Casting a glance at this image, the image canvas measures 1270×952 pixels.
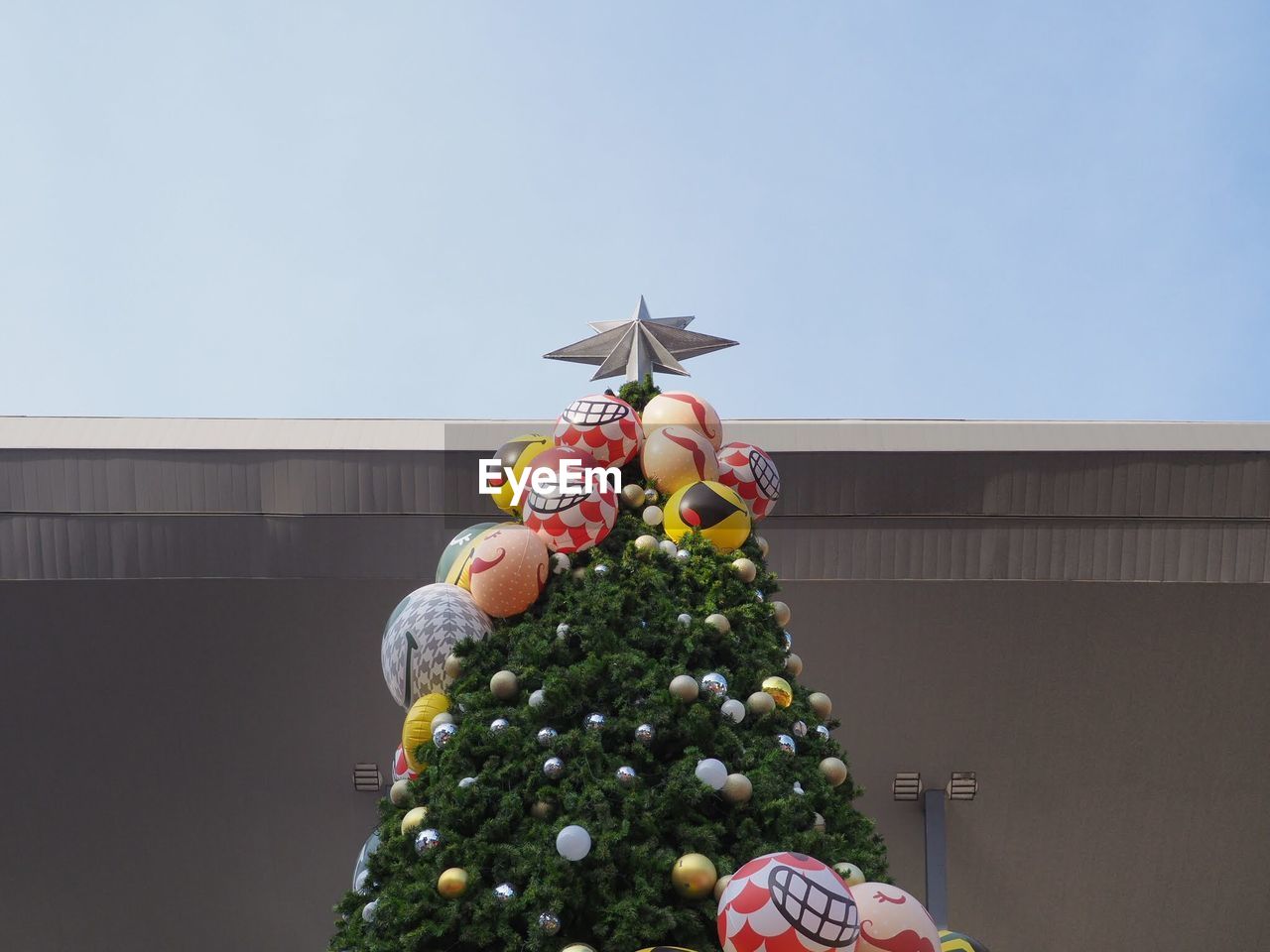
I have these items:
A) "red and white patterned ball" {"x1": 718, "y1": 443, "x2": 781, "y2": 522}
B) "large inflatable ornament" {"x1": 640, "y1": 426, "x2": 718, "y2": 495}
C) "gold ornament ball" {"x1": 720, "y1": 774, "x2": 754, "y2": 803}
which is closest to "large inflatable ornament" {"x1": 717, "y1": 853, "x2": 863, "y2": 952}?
"gold ornament ball" {"x1": 720, "y1": 774, "x2": 754, "y2": 803}

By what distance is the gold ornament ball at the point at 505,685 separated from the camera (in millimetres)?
2111

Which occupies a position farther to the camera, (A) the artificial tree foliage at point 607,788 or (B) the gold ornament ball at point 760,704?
(B) the gold ornament ball at point 760,704

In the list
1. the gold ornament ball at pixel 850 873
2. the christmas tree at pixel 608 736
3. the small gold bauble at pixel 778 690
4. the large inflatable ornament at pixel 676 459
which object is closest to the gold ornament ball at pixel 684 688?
the christmas tree at pixel 608 736

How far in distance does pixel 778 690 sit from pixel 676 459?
2.64 feet

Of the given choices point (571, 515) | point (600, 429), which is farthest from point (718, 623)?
point (600, 429)

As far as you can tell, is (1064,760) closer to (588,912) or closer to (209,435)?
(588,912)

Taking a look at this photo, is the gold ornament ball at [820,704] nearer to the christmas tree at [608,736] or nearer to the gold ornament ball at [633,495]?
the christmas tree at [608,736]

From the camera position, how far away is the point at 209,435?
4957 millimetres

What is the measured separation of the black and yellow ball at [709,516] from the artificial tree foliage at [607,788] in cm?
17

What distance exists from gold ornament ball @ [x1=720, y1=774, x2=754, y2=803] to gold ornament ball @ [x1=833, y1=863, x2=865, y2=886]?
22 centimetres

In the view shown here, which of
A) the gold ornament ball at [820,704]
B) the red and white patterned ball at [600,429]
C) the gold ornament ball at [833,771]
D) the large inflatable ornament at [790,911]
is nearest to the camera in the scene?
the large inflatable ornament at [790,911]

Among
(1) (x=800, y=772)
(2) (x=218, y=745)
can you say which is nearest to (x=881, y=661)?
(1) (x=800, y=772)

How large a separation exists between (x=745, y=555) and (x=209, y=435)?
11.5 ft

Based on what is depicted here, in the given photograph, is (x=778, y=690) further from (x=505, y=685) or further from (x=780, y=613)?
(x=505, y=685)
